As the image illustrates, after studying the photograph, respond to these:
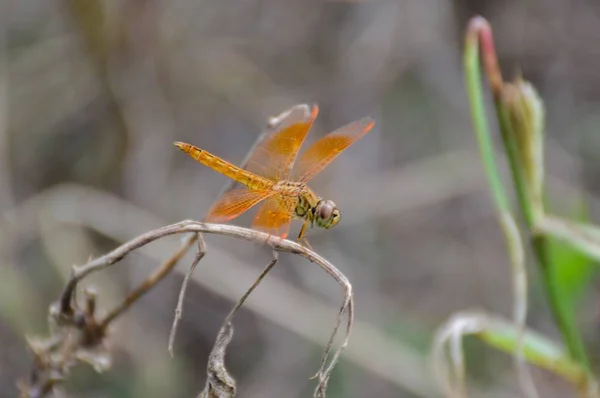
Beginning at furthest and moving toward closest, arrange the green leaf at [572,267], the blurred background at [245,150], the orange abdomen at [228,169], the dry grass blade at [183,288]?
the blurred background at [245,150]
the green leaf at [572,267]
the orange abdomen at [228,169]
the dry grass blade at [183,288]

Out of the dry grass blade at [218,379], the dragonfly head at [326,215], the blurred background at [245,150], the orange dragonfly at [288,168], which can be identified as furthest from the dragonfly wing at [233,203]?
the blurred background at [245,150]

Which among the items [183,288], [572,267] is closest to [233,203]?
[183,288]

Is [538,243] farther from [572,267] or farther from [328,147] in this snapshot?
[328,147]

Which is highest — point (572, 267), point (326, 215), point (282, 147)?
point (282, 147)

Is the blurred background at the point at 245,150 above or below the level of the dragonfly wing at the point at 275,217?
below

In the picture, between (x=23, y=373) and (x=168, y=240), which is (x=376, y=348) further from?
(x=23, y=373)

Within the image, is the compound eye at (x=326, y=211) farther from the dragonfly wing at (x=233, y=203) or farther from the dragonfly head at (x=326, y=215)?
the dragonfly wing at (x=233, y=203)

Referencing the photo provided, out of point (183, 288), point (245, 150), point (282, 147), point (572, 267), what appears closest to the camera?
point (183, 288)

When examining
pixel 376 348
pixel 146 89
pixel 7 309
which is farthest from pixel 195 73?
pixel 376 348
